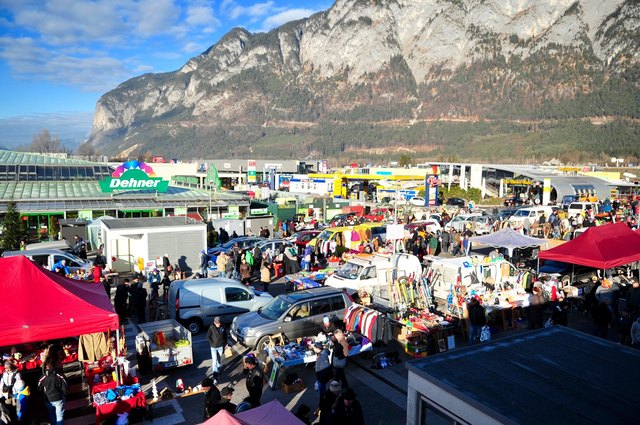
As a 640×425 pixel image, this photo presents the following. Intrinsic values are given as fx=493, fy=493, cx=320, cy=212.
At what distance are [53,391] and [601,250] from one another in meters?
15.9

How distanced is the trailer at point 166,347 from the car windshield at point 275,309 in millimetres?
1977

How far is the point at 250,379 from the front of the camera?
809 cm

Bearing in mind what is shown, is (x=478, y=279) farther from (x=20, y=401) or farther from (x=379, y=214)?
(x=379, y=214)

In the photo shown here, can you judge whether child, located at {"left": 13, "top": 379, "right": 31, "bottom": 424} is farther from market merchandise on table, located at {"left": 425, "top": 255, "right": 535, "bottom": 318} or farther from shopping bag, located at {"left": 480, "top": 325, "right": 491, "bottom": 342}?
market merchandise on table, located at {"left": 425, "top": 255, "right": 535, "bottom": 318}

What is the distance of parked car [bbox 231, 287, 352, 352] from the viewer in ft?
37.3

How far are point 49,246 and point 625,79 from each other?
165654 mm

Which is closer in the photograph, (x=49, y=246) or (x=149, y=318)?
(x=149, y=318)

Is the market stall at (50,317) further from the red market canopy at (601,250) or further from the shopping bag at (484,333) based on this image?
the red market canopy at (601,250)

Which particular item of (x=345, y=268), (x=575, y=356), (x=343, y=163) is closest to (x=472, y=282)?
(x=345, y=268)

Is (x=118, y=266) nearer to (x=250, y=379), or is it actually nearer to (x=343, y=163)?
(x=250, y=379)

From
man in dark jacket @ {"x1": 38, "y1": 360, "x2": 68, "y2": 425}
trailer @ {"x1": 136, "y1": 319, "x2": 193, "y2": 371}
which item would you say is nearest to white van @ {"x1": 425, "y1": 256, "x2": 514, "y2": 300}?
trailer @ {"x1": 136, "y1": 319, "x2": 193, "y2": 371}

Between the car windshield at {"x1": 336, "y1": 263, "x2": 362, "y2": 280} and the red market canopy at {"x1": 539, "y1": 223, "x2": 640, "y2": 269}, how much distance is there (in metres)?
6.61

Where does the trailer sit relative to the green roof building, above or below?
below

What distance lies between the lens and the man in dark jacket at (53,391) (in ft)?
25.8
